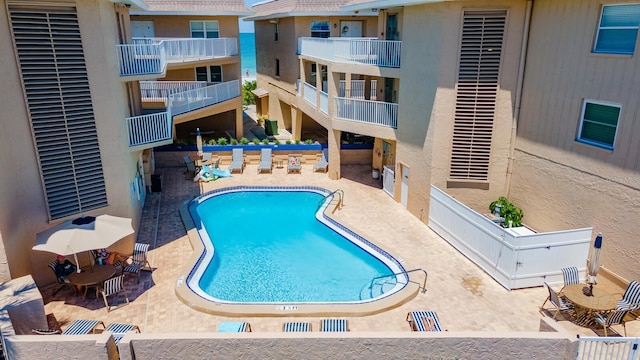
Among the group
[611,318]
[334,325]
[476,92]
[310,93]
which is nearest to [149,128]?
[334,325]

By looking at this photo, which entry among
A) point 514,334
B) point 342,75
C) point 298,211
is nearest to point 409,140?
point 298,211

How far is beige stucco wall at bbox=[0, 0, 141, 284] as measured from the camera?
12.3 m

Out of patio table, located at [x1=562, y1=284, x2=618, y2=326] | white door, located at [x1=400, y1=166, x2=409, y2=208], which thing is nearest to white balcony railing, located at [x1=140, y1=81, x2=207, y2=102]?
white door, located at [x1=400, y1=166, x2=409, y2=208]

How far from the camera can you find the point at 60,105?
13.6 meters

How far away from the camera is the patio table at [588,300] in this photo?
1163cm

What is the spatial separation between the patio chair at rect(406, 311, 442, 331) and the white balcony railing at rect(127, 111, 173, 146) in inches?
453

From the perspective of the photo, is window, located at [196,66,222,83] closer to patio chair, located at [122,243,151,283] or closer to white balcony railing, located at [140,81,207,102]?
white balcony railing, located at [140,81,207,102]

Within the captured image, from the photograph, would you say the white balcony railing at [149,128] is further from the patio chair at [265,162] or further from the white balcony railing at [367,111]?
the white balcony railing at [367,111]

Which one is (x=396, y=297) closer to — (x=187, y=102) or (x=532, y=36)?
(x=532, y=36)

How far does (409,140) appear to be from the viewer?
1967 centimetres

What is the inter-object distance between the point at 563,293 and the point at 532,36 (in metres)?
8.74

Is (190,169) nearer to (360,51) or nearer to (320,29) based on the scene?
(360,51)

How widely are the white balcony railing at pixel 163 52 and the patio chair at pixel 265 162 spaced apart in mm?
6276

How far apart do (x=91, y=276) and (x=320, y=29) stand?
2072cm
